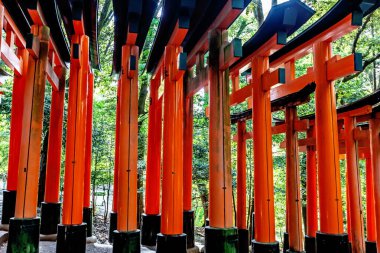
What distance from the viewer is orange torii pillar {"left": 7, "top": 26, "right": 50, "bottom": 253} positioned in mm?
4703

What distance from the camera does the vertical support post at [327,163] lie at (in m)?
5.11

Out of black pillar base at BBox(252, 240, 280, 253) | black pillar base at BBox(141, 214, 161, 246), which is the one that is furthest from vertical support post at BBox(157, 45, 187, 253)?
black pillar base at BBox(141, 214, 161, 246)

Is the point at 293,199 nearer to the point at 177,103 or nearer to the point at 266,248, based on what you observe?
the point at 266,248

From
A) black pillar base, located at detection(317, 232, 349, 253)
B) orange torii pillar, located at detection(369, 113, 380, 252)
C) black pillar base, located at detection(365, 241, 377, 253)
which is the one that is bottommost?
black pillar base, located at detection(365, 241, 377, 253)

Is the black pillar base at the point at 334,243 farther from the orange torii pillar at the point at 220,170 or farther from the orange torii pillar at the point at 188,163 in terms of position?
the orange torii pillar at the point at 188,163

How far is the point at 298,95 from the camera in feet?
22.2

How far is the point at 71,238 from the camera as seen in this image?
17.3ft

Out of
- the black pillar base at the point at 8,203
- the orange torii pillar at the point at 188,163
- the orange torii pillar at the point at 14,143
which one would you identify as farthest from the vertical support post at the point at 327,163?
the black pillar base at the point at 8,203

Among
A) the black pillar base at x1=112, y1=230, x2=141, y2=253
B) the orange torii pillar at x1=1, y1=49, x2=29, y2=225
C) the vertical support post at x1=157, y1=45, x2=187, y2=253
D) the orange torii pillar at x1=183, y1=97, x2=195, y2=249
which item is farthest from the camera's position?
the orange torii pillar at x1=183, y1=97, x2=195, y2=249

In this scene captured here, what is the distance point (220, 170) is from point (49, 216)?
4220 millimetres

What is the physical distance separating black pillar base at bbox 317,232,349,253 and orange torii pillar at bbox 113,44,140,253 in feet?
8.94

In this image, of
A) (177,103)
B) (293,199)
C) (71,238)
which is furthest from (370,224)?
(71,238)

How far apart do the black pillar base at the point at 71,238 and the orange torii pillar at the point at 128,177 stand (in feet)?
1.97

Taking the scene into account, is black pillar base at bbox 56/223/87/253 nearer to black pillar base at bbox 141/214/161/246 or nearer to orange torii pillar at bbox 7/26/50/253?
orange torii pillar at bbox 7/26/50/253
